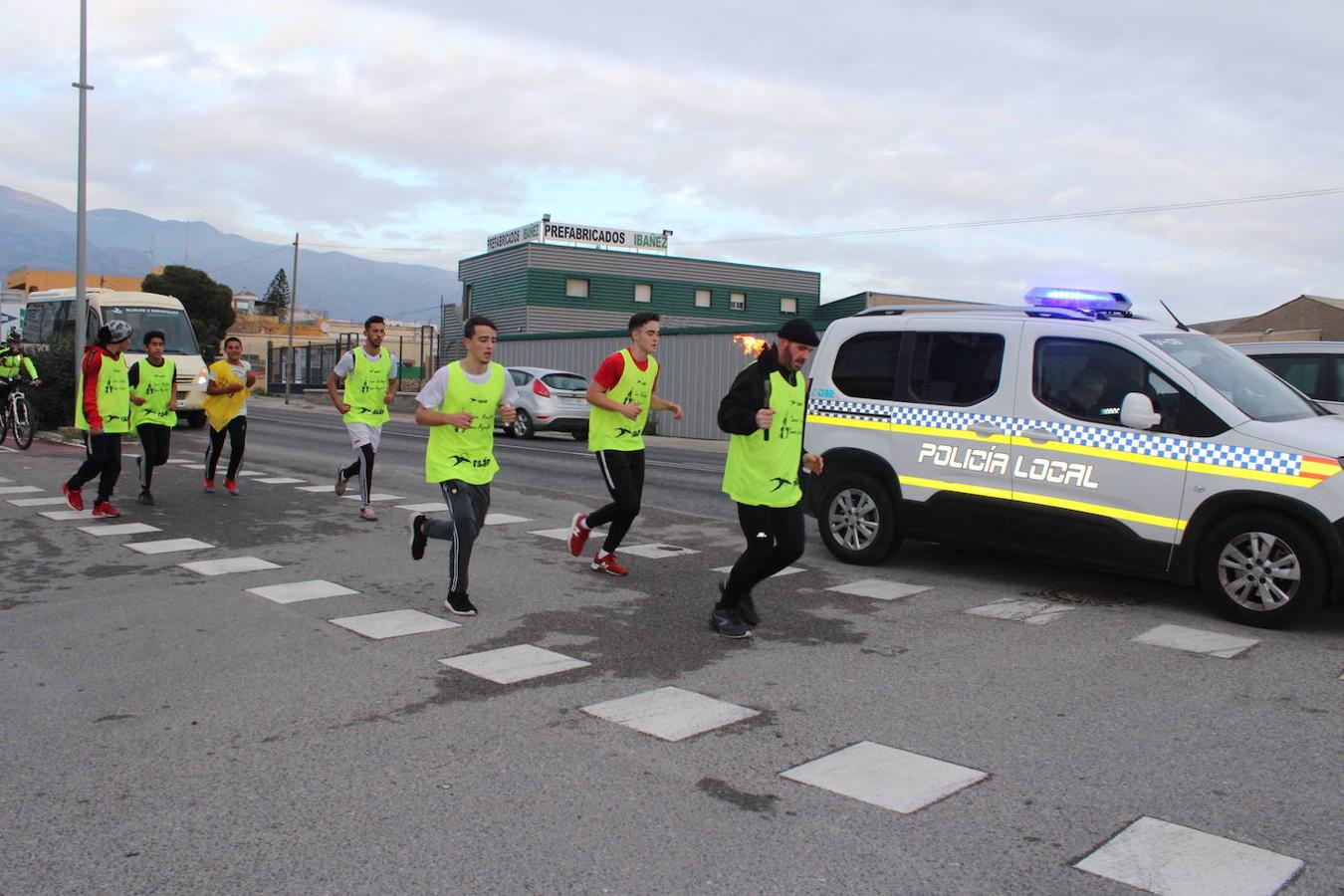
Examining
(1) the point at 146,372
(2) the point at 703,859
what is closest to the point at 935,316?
(2) the point at 703,859

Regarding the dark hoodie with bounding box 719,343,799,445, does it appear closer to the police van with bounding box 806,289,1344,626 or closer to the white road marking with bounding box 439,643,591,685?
the white road marking with bounding box 439,643,591,685

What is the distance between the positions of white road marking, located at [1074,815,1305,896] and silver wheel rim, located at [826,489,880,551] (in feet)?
15.2

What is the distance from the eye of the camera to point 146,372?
10.6 m

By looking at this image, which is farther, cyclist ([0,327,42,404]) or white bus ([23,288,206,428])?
white bus ([23,288,206,428])

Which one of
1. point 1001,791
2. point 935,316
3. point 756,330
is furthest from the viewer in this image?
point 756,330

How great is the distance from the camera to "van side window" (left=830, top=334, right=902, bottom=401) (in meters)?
8.05

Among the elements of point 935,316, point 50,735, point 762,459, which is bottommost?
point 50,735

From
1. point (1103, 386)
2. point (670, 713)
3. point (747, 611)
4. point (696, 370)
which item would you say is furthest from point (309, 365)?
point (670, 713)

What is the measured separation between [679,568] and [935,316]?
105 inches

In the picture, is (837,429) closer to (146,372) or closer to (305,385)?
(146,372)

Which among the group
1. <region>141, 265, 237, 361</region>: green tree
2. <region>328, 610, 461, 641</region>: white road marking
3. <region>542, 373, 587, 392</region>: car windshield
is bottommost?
<region>328, 610, 461, 641</region>: white road marking

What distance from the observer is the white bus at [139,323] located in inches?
821

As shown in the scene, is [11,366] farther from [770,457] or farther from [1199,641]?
[1199,641]

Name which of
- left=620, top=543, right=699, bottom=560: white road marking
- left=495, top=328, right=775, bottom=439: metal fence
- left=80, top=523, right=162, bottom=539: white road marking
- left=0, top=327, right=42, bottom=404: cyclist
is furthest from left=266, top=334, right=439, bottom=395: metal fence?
left=620, top=543, right=699, bottom=560: white road marking
